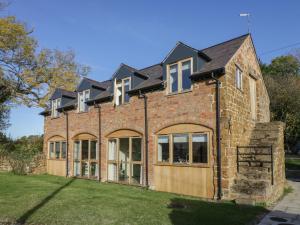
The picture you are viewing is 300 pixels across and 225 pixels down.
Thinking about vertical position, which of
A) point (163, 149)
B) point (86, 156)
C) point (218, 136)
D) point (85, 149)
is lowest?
point (86, 156)

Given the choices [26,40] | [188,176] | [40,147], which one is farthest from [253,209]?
[26,40]

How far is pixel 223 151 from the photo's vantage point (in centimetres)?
1190

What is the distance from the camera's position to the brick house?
12.2 metres

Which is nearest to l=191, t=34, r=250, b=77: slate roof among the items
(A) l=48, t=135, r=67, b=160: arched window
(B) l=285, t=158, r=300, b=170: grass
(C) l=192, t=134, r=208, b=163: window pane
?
(C) l=192, t=134, r=208, b=163: window pane

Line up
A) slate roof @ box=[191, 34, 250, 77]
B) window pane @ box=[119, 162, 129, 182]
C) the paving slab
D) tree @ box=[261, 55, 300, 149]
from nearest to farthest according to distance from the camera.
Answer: the paving slab < slate roof @ box=[191, 34, 250, 77] < window pane @ box=[119, 162, 129, 182] < tree @ box=[261, 55, 300, 149]

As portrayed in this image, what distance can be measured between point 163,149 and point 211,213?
5.29 m

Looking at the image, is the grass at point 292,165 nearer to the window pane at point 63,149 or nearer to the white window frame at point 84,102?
the white window frame at point 84,102

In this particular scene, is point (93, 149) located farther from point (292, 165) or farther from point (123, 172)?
point (292, 165)

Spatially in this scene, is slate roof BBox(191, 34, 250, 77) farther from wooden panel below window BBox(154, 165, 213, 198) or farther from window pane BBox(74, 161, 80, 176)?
window pane BBox(74, 161, 80, 176)

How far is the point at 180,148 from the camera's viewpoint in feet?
44.1

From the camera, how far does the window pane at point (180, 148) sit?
13.2 metres

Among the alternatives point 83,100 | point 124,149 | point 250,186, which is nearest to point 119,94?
point 124,149

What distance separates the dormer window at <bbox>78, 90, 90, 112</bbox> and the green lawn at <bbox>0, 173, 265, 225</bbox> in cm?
832

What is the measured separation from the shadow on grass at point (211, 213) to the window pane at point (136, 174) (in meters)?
4.26
